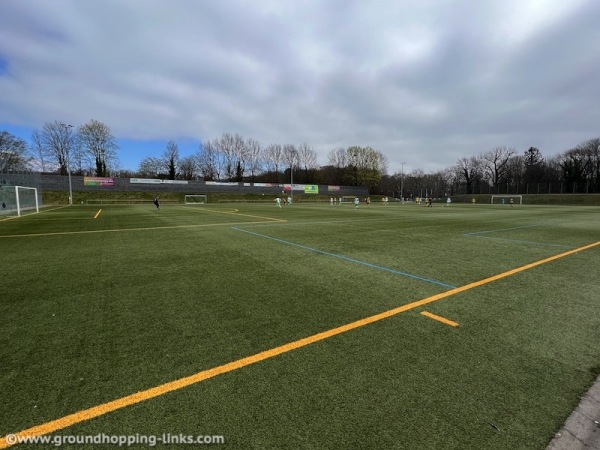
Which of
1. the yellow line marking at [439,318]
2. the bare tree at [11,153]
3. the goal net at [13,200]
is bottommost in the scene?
the yellow line marking at [439,318]

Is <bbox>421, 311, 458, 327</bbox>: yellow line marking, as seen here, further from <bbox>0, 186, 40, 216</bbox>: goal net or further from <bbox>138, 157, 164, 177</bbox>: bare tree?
<bbox>138, 157, 164, 177</bbox>: bare tree

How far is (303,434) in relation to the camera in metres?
2.11

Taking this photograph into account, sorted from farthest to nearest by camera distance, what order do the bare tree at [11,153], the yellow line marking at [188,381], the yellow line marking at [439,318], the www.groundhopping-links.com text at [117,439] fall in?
the bare tree at [11,153], the yellow line marking at [439,318], the yellow line marking at [188,381], the www.groundhopping-links.com text at [117,439]

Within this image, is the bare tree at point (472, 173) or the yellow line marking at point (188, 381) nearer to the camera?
the yellow line marking at point (188, 381)

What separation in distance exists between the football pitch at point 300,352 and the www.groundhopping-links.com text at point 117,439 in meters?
0.03

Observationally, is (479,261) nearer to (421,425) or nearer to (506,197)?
(421,425)

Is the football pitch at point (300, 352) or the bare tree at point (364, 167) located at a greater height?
the bare tree at point (364, 167)

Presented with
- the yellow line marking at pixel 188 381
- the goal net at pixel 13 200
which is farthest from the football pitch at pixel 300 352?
the goal net at pixel 13 200

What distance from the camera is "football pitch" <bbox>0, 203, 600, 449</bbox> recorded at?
87.4 inches

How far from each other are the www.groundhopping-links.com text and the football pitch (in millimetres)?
34

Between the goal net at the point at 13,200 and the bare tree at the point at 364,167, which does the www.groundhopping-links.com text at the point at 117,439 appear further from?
the bare tree at the point at 364,167

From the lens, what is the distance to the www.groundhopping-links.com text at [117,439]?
2.05 meters

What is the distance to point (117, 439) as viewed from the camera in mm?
2090

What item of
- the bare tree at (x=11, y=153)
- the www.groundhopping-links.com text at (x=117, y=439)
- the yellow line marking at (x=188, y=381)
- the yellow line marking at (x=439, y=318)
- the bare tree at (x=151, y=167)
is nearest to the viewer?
the www.groundhopping-links.com text at (x=117, y=439)
